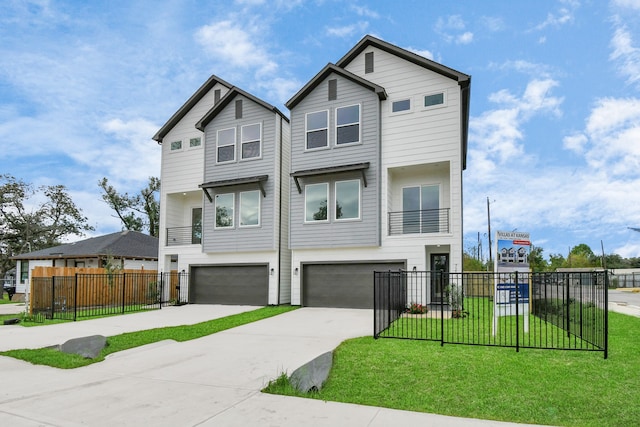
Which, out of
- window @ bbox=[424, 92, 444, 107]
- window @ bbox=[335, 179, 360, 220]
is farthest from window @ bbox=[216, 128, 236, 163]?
window @ bbox=[424, 92, 444, 107]

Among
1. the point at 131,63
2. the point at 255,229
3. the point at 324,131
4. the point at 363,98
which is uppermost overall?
the point at 131,63

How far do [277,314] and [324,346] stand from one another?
20.6ft

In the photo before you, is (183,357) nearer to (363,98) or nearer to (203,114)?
(363,98)

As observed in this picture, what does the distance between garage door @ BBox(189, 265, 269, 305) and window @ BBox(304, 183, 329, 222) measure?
3166mm

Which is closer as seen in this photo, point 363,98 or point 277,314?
point 277,314

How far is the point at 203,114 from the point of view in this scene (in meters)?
20.7

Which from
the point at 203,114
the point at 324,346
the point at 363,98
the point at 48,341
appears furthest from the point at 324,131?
the point at 48,341

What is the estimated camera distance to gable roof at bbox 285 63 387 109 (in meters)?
16.1

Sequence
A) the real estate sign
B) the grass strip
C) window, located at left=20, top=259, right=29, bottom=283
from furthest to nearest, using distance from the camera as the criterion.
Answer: window, located at left=20, top=259, right=29, bottom=283 → the real estate sign → the grass strip

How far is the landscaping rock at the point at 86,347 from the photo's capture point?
8.45 metres

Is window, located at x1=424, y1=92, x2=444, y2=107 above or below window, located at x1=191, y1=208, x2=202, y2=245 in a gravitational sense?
above

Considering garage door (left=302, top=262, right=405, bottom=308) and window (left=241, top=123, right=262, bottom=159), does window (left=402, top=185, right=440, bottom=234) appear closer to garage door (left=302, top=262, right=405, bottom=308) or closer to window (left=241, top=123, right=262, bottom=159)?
garage door (left=302, top=262, right=405, bottom=308)

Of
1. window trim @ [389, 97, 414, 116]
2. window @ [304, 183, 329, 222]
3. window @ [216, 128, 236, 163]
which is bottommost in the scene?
window @ [304, 183, 329, 222]

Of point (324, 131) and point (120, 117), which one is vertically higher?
point (120, 117)
